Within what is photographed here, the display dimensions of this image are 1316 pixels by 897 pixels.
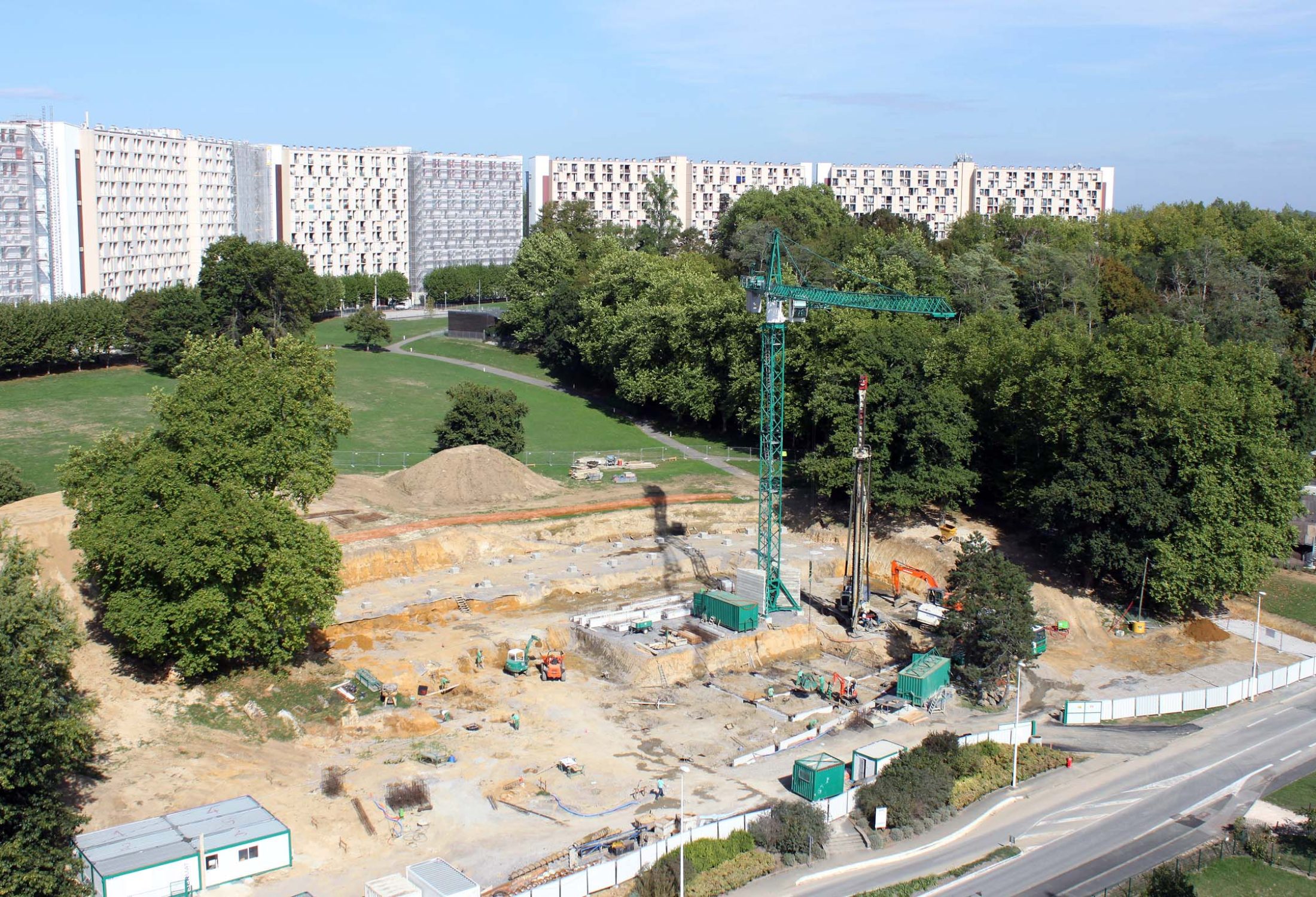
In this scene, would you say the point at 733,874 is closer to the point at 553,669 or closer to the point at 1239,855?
the point at 1239,855

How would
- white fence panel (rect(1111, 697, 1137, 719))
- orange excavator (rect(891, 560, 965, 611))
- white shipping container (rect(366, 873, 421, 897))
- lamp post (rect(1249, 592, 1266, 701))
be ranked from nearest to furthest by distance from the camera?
white shipping container (rect(366, 873, 421, 897)) < white fence panel (rect(1111, 697, 1137, 719)) < lamp post (rect(1249, 592, 1266, 701)) < orange excavator (rect(891, 560, 965, 611))

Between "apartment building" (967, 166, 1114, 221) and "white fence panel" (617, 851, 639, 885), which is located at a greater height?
"apartment building" (967, 166, 1114, 221)

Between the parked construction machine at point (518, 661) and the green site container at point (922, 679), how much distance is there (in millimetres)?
14684

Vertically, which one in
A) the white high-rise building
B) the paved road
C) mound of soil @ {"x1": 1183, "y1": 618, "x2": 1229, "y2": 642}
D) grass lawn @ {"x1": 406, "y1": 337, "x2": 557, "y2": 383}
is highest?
the white high-rise building

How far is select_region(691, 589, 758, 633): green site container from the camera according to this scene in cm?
5022

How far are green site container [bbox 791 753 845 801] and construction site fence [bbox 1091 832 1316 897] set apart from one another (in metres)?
8.49

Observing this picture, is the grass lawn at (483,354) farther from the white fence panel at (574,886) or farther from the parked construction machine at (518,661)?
the white fence panel at (574,886)

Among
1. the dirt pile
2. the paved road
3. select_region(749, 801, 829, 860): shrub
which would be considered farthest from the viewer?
the dirt pile

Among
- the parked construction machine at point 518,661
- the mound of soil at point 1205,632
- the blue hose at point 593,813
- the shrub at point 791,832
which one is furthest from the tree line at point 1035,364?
the blue hose at point 593,813

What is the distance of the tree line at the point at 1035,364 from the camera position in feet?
174

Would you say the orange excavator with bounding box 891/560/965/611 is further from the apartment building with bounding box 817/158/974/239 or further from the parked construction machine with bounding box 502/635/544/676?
the apartment building with bounding box 817/158/974/239

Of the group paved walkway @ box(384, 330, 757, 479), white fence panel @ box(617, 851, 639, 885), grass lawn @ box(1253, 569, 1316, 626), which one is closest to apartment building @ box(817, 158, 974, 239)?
paved walkway @ box(384, 330, 757, 479)

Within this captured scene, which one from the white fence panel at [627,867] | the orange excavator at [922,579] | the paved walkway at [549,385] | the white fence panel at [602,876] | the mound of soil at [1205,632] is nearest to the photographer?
the white fence panel at [602,876]

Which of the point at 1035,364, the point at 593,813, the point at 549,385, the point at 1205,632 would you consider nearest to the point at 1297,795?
the point at 1205,632
